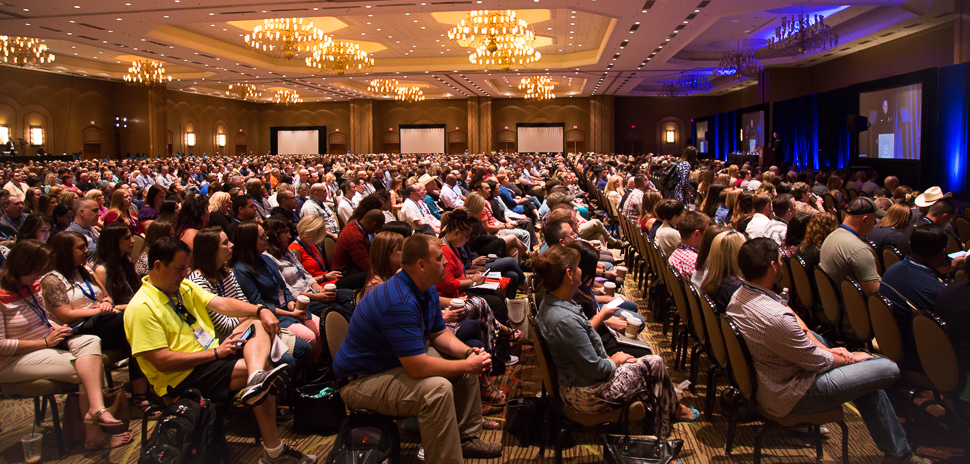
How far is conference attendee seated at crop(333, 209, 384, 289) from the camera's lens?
4805mm

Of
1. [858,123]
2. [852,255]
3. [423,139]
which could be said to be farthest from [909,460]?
[423,139]

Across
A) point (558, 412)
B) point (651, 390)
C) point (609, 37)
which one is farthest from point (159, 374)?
point (609, 37)

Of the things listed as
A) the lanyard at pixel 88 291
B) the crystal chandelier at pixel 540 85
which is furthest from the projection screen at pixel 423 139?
the lanyard at pixel 88 291

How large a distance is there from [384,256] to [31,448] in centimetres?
200

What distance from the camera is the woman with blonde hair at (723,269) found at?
3.54 meters

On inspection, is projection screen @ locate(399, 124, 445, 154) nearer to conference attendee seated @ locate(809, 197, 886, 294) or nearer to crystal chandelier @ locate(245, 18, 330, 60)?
crystal chandelier @ locate(245, 18, 330, 60)

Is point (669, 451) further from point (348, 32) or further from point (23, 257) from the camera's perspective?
point (348, 32)

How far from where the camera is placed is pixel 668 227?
562cm

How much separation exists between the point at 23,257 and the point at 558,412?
2.87 meters

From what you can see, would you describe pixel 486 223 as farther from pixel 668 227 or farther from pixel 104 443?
pixel 104 443

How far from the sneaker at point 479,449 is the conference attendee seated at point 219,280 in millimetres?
1060

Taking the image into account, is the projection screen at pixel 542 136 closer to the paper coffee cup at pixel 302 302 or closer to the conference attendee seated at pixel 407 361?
the paper coffee cup at pixel 302 302

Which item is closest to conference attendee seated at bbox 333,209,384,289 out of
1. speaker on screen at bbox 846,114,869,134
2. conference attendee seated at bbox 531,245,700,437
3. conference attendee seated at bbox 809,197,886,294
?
conference attendee seated at bbox 531,245,700,437

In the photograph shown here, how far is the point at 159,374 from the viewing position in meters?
2.90
